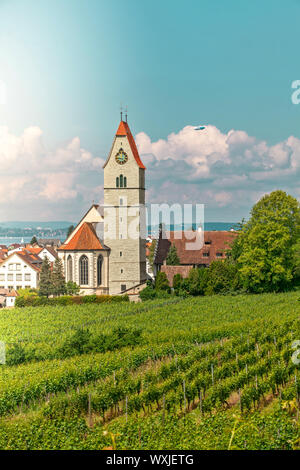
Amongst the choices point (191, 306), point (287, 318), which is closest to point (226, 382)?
point (287, 318)

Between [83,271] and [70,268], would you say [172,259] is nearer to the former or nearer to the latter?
[83,271]

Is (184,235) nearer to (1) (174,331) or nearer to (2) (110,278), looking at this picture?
(2) (110,278)

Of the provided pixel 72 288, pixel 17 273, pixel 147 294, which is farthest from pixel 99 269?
pixel 17 273

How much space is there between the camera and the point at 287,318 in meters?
28.1

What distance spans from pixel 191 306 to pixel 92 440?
2674 centimetres

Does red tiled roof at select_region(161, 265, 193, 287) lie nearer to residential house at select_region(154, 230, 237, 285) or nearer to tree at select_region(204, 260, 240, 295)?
residential house at select_region(154, 230, 237, 285)

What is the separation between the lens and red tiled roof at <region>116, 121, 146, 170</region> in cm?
4975

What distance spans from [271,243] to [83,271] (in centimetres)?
1732

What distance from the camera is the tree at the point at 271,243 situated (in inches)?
1654

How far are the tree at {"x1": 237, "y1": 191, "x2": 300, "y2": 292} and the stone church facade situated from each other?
10.5 metres

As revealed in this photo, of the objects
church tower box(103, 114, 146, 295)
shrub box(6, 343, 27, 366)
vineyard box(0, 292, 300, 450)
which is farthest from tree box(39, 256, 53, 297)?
shrub box(6, 343, 27, 366)

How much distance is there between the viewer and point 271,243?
4200cm

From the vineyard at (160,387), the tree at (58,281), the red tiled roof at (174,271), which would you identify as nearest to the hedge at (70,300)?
the tree at (58,281)
